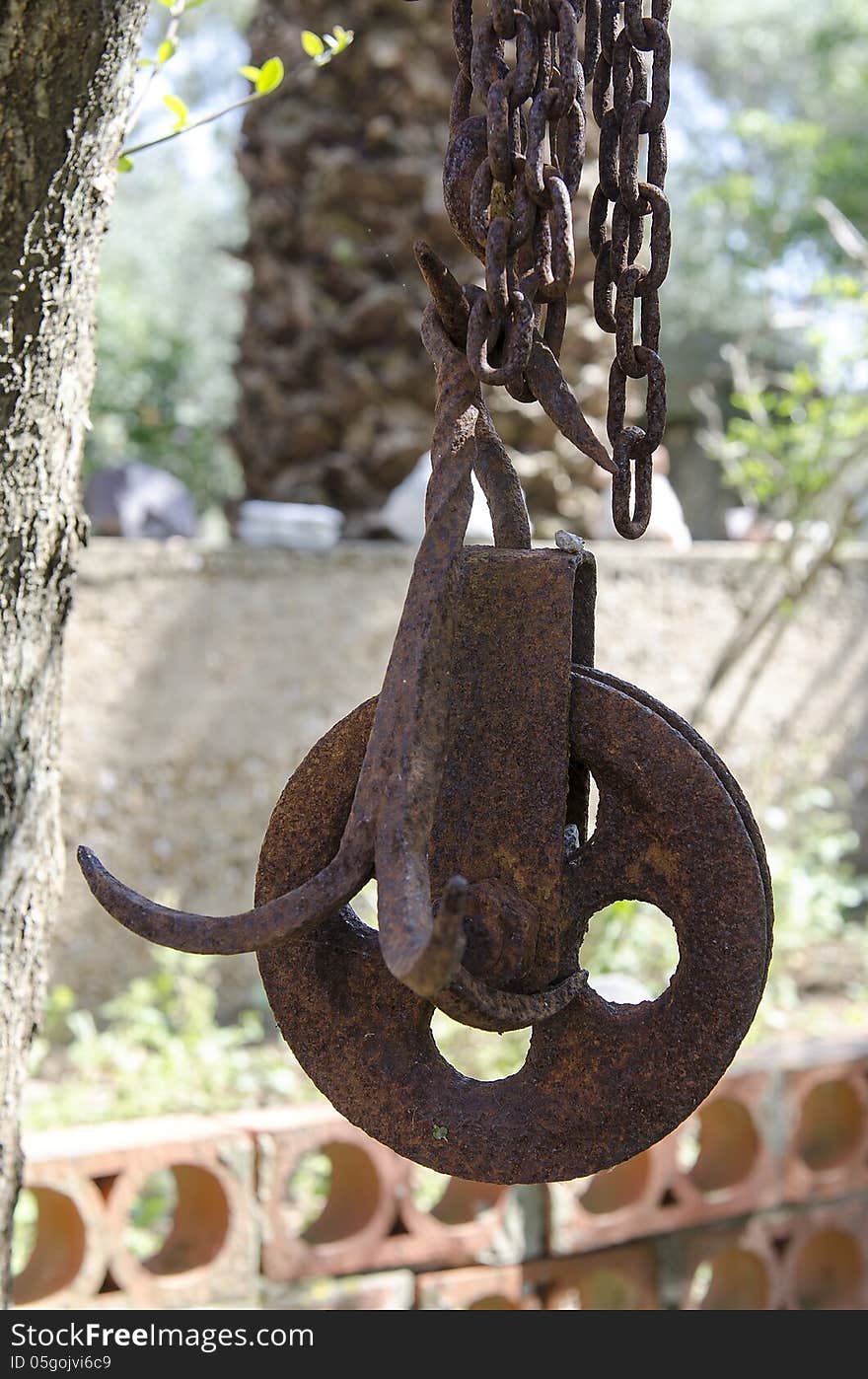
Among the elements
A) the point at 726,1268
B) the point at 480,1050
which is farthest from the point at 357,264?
the point at 726,1268

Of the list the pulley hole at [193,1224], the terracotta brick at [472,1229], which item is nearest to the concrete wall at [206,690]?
the pulley hole at [193,1224]

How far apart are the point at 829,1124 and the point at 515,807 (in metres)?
2.36

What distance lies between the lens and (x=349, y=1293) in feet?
8.11

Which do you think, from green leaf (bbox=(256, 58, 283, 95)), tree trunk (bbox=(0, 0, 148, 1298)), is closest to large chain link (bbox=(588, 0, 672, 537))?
tree trunk (bbox=(0, 0, 148, 1298))

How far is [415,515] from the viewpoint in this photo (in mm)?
4492

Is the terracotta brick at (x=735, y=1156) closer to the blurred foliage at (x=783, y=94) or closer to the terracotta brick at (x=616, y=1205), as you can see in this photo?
the terracotta brick at (x=616, y=1205)

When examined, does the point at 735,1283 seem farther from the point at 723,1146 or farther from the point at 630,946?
the point at 630,946

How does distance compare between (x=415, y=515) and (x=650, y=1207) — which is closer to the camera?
(x=650, y=1207)

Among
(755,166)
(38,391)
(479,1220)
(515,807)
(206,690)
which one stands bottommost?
(479,1220)
